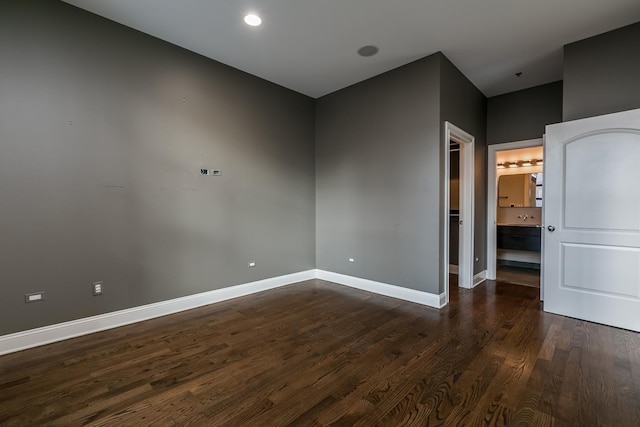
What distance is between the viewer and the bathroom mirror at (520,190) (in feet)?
17.5

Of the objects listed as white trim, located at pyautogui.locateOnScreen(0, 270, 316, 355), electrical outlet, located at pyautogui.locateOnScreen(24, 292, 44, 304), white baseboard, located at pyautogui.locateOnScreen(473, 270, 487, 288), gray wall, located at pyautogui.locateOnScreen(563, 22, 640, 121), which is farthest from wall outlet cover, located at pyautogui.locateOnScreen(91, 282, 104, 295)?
gray wall, located at pyautogui.locateOnScreen(563, 22, 640, 121)

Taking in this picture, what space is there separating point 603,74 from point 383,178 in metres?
2.52

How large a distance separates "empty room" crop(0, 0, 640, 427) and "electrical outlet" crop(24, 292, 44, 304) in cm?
2

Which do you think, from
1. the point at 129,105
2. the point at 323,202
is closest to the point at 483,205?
the point at 323,202

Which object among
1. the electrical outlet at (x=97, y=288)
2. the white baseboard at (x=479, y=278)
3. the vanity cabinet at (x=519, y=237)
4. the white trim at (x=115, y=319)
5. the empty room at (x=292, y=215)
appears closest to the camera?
the empty room at (x=292, y=215)

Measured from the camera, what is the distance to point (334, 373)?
6.69 ft

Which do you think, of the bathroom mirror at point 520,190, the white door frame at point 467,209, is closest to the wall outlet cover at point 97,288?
the white door frame at point 467,209

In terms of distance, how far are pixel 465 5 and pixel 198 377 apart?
3.81m

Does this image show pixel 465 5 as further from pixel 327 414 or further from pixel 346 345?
pixel 327 414

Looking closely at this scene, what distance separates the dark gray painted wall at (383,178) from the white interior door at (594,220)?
4.13 ft

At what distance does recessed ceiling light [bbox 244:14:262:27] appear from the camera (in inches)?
108

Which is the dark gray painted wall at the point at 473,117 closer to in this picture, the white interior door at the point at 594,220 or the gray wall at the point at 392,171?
the gray wall at the point at 392,171

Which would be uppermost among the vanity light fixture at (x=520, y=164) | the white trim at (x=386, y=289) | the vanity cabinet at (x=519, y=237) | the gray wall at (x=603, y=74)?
the gray wall at (x=603, y=74)

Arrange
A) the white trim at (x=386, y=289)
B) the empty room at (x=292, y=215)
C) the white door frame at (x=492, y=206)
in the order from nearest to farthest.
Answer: the empty room at (x=292, y=215)
the white trim at (x=386, y=289)
the white door frame at (x=492, y=206)
